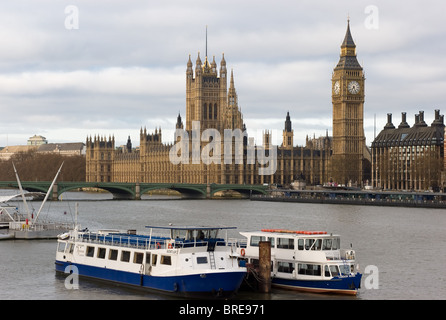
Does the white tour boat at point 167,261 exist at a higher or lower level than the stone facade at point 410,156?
lower

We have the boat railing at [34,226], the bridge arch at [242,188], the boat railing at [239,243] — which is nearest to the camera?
the boat railing at [239,243]

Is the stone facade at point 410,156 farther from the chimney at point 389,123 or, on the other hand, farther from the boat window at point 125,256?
the boat window at point 125,256

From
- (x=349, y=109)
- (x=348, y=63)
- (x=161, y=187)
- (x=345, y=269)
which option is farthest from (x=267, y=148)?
(x=345, y=269)

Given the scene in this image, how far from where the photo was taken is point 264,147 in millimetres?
135500

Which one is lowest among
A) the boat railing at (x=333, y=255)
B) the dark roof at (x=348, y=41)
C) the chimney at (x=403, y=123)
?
the boat railing at (x=333, y=255)

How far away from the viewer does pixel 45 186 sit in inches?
3851

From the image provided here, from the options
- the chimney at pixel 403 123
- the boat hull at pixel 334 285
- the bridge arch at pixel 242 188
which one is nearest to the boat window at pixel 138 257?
the boat hull at pixel 334 285

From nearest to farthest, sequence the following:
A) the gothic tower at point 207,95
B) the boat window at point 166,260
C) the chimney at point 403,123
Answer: the boat window at point 166,260, the chimney at point 403,123, the gothic tower at point 207,95

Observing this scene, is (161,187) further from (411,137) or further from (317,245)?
(317,245)

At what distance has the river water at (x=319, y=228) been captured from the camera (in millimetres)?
31489

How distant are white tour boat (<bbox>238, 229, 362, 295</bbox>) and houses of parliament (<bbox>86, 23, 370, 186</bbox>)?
9244 centimetres

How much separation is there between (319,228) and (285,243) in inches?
1014
